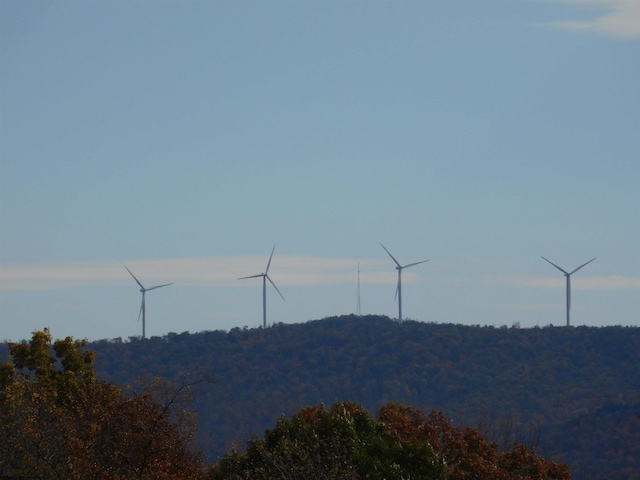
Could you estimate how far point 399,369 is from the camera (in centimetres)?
16988

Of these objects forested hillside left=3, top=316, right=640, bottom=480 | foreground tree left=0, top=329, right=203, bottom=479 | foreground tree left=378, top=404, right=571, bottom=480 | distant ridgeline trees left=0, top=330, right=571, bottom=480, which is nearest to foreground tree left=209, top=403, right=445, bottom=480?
distant ridgeline trees left=0, top=330, right=571, bottom=480

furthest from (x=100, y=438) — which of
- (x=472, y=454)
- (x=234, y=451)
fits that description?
(x=472, y=454)

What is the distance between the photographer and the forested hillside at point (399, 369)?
139375mm

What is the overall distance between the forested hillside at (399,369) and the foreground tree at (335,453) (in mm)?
83398

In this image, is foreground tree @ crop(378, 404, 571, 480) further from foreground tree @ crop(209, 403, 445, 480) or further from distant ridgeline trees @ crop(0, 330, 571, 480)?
foreground tree @ crop(209, 403, 445, 480)

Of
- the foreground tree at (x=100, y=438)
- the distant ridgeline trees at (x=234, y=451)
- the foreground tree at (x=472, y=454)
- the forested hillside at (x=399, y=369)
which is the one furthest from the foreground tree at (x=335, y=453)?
the forested hillside at (x=399, y=369)

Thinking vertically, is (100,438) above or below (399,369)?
below

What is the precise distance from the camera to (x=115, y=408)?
94.8 ft

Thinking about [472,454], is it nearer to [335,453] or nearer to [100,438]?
[335,453]

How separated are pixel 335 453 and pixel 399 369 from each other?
140m

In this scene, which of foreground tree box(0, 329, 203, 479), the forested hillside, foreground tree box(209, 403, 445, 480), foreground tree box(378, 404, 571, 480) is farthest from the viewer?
the forested hillside

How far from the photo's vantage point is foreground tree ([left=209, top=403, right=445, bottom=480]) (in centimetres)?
2895

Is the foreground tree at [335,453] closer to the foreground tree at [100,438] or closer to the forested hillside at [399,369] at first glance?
the foreground tree at [100,438]

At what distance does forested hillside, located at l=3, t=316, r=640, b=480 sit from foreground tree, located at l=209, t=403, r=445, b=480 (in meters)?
83.4
